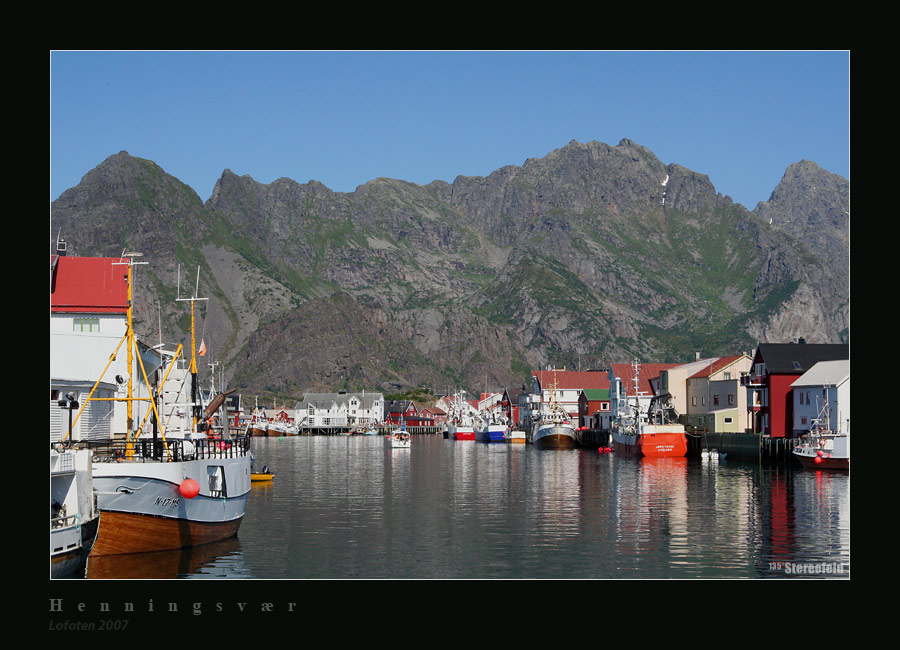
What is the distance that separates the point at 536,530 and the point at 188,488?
20.4 meters

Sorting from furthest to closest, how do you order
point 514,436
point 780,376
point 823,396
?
point 514,436, point 780,376, point 823,396

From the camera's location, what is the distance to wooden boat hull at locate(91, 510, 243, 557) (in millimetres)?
38750

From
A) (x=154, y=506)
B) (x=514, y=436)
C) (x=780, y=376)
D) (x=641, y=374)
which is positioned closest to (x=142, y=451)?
(x=154, y=506)

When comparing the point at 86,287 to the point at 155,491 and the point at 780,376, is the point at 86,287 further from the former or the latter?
the point at 780,376

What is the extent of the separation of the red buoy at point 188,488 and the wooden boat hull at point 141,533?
5.09ft

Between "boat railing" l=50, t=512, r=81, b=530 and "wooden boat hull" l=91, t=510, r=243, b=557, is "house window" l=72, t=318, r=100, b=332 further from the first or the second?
"boat railing" l=50, t=512, r=81, b=530

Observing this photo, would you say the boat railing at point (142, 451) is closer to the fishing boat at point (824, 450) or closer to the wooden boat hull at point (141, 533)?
the wooden boat hull at point (141, 533)

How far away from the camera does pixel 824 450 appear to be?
88688mm

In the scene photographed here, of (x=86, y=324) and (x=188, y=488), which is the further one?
(x=86, y=324)

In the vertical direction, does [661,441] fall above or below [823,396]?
below
